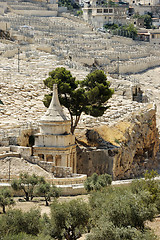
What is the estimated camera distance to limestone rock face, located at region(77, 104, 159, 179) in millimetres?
37719

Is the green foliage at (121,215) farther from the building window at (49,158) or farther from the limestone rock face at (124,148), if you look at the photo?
the limestone rock face at (124,148)

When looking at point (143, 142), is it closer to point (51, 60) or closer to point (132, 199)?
point (51, 60)

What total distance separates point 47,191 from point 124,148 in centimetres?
1274

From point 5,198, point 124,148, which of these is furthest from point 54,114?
point 124,148

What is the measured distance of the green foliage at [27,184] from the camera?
29.2m

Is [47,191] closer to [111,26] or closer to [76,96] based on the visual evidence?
[76,96]

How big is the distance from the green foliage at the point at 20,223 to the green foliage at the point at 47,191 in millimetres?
4832

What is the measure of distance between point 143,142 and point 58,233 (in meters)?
23.1

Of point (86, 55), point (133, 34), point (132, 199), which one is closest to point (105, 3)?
point (133, 34)

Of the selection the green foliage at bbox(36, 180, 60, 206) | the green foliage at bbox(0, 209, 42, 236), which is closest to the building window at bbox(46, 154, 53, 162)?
the green foliage at bbox(36, 180, 60, 206)

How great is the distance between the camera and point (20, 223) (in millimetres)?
22719

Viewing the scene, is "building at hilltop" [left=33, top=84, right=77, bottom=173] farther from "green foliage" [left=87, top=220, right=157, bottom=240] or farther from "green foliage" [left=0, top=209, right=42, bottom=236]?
"green foliage" [left=87, top=220, right=157, bottom=240]

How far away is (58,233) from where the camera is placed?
77.1ft

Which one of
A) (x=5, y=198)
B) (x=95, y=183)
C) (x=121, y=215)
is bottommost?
(x=95, y=183)
